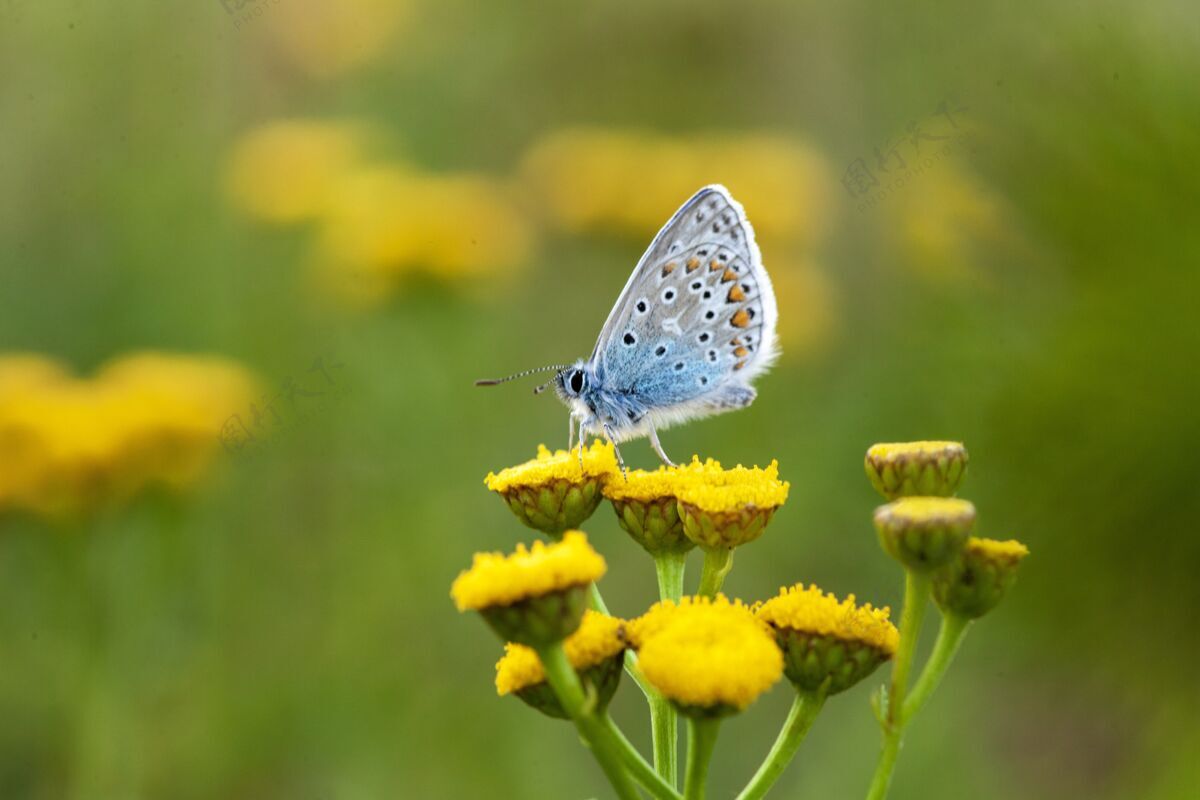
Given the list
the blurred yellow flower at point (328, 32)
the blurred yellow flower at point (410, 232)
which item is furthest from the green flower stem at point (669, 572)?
the blurred yellow flower at point (328, 32)

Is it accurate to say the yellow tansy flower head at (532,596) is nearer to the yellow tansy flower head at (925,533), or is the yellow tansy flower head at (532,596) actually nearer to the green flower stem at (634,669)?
the green flower stem at (634,669)

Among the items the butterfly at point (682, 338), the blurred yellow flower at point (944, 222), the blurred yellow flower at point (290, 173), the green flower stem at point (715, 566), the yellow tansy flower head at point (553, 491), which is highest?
the blurred yellow flower at point (290, 173)

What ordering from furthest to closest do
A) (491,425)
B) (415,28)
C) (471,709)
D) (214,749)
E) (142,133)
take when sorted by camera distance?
1. (415,28)
2. (142,133)
3. (491,425)
4. (471,709)
5. (214,749)

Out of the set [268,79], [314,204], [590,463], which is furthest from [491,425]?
[590,463]

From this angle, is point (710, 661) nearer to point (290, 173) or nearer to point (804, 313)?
point (804, 313)

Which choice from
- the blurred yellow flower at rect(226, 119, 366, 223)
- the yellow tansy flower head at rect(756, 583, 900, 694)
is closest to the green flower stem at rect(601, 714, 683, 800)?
the yellow tansy flower head at rect(756, 583, 900, 694)

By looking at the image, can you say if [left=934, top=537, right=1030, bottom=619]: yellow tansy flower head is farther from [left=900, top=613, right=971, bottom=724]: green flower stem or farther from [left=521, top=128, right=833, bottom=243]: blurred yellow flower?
[left=521, top=128, right=833, bottom=243]: blurred yellow flower

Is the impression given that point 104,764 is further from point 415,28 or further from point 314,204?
point 415,28
